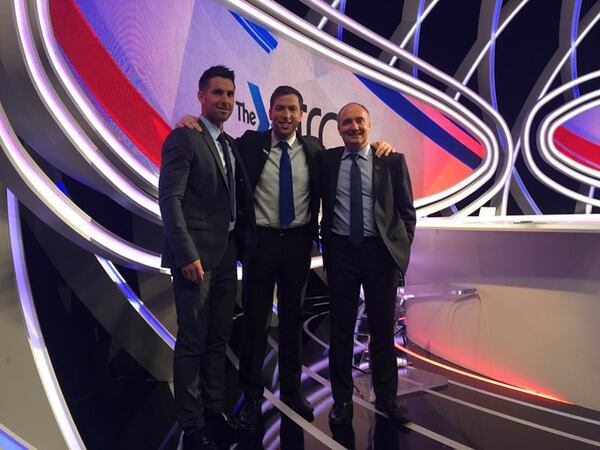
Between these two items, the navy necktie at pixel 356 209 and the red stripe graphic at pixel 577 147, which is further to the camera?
the red stripe graphic at pixel 577 147

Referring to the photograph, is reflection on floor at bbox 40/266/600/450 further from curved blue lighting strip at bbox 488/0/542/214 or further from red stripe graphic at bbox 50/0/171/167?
curved blue lighting strip at bbox 488/0/542/214

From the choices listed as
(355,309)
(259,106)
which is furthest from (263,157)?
(259,106)

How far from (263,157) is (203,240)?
1.93 feet

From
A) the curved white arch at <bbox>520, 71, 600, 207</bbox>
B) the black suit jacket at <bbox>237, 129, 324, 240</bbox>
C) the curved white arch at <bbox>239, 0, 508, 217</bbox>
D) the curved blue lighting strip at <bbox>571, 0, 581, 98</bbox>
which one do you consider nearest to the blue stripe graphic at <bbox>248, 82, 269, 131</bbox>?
the curved white arch at <bbox>239, 0, 508, 217</bbox>

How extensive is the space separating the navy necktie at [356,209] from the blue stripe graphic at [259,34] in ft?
9.96

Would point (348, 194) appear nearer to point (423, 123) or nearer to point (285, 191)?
point (285, 191)

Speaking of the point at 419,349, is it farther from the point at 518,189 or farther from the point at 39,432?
the point at 518,189

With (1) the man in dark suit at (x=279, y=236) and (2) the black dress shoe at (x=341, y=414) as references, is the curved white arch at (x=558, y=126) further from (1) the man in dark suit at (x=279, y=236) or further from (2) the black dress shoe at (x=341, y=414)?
(2) the black dress shoe at (x=341, y=414)

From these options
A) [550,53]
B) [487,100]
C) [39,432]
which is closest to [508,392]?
[39,432]

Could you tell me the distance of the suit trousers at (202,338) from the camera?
2.36 m

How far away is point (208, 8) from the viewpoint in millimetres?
4473

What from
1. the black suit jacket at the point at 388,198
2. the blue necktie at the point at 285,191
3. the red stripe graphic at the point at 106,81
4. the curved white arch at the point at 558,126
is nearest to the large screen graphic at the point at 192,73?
the red stripe graphic at the point at 106,81

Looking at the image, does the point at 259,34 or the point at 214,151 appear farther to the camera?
the point at 259,34

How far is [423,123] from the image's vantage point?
7465mm
